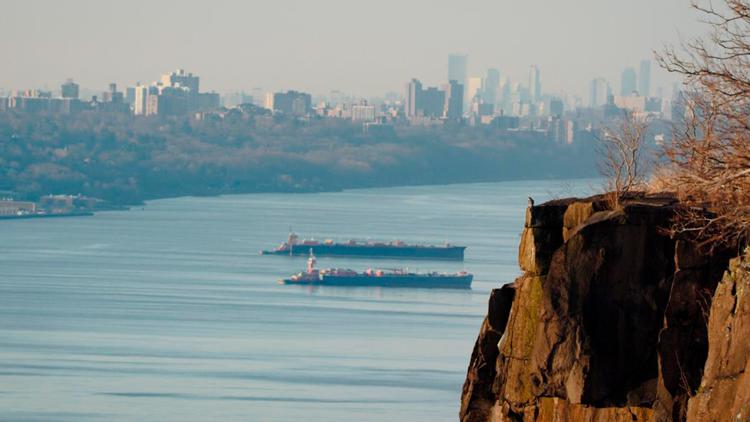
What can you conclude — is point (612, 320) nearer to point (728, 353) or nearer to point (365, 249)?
point (728, 353)

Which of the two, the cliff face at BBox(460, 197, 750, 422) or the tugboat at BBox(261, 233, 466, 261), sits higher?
the cliff face at BBox(460, 197, 750, 422)

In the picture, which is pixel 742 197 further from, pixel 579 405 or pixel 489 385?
pixel 489 385

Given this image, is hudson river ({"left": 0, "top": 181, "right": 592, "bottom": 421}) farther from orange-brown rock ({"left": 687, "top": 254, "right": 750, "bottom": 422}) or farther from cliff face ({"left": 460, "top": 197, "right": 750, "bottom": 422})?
orange-brown rock ({"left": 687, "top": 254, "right": 750, "bottom": 422})

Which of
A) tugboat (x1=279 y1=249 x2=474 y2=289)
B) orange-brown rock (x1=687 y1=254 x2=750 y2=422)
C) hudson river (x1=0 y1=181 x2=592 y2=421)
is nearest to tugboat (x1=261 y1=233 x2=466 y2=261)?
hudson river (x1=0 y1=181 x2=592 y2=421)

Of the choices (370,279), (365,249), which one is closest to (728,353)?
(370,279)

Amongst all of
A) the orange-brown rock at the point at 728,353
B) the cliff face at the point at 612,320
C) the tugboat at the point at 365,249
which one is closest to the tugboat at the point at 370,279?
the tugboat at the point at 365,249

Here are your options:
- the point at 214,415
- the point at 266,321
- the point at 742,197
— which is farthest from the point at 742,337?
the point at 266,321
